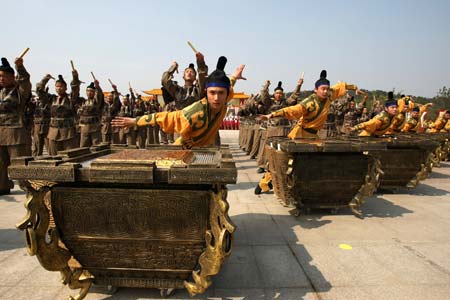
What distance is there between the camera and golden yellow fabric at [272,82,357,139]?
15.0 ft

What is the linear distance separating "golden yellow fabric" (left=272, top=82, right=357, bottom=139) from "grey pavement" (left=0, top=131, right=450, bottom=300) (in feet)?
4.45

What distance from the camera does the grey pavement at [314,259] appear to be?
2301 mm

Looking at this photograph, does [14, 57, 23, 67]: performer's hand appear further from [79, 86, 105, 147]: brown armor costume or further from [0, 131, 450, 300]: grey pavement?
[79, 86, 105, 147]: brown armor costume

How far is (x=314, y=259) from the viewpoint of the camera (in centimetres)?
286

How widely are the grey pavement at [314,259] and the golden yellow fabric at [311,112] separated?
1355mm

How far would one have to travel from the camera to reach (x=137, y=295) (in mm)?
2268

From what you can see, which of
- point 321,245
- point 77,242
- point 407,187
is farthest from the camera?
point 407,187

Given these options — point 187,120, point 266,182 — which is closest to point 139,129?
point 266,182

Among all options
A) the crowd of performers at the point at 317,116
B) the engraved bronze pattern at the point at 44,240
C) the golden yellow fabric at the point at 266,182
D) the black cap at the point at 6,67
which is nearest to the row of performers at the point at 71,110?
the black cap at the point at 6,67

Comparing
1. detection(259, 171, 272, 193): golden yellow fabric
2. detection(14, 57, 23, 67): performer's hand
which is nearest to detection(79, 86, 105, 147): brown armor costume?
detection(14, 57, 23, 67): performer's hand

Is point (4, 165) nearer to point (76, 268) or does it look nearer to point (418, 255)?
point (76, 268)

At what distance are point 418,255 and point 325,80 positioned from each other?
2.73m

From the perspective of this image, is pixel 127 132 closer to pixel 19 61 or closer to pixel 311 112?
pixel 19 61

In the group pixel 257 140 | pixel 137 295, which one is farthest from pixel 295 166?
pixel 257 140
